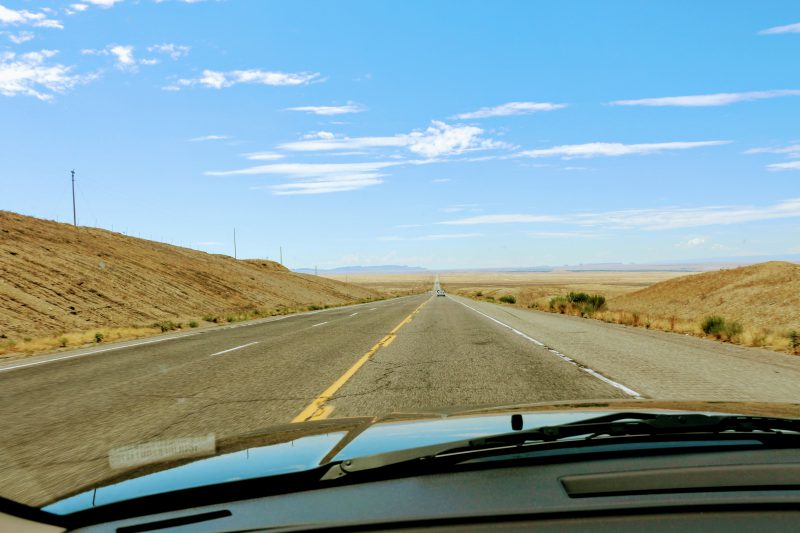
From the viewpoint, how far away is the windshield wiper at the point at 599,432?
2826 mm

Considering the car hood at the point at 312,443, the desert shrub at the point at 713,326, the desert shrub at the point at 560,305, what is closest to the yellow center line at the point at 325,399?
the car hood at the point at 312,443

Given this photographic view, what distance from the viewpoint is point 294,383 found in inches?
376

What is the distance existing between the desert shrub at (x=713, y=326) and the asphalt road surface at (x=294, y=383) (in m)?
2.51

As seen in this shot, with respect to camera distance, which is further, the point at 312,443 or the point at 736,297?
the point at 736,297

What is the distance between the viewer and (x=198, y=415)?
7184mm

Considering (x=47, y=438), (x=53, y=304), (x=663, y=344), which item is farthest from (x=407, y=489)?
(x=53, y=304)

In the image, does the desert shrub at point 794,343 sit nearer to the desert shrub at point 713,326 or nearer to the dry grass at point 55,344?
the desert shrub at point 713,326

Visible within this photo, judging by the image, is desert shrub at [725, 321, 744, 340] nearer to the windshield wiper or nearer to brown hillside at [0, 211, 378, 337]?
the windshield wiper

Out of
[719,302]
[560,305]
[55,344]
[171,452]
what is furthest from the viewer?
[719,302]

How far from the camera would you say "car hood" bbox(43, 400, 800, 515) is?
282 cm

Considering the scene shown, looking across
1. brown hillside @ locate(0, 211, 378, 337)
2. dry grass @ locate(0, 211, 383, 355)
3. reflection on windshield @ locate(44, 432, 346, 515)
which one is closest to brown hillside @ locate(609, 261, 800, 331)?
dry grass @ locate(0, 211, 383, 355)

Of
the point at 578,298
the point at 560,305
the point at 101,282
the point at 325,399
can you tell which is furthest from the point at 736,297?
the point at 101,282

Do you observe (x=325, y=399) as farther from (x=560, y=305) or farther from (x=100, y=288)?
(x=100, y=288)

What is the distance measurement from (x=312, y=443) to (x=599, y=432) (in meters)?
1.61
